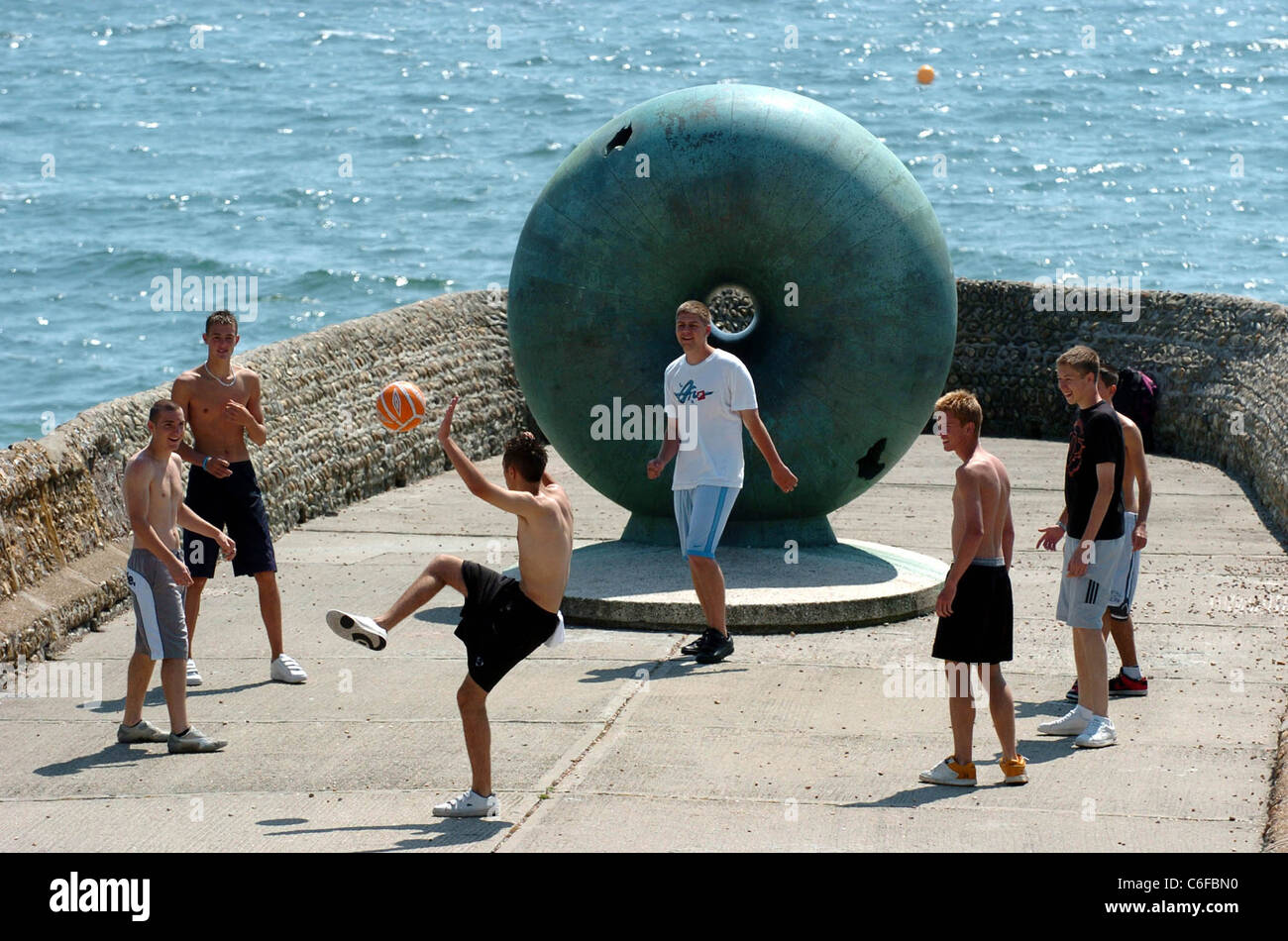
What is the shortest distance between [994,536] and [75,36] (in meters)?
69.4

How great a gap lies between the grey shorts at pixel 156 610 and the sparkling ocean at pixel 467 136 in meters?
27.7

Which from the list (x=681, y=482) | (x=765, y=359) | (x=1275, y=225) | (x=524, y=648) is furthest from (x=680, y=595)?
(x=1275, y=225)

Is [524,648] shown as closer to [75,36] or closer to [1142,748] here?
[1142,748]

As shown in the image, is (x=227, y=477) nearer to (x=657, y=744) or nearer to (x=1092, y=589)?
(x=657, y=744)

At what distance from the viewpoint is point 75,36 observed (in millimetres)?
68938

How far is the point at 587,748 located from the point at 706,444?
2155mm

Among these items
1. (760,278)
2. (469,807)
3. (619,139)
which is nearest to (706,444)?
(760,278)

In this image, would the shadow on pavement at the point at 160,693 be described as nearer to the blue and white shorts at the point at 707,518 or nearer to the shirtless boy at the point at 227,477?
the shirtless boy at the point at 227,477

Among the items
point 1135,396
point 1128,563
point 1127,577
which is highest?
point 1128,563

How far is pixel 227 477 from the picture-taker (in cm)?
868

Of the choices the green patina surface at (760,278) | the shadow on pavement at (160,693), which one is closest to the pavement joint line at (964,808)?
the shadow on pavement at (160,693)

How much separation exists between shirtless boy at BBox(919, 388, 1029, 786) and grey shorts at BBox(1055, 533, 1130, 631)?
70 cm

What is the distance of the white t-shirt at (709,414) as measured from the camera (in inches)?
345
